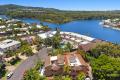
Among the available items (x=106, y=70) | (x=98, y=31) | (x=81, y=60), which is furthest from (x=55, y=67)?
(x=98, y=31)

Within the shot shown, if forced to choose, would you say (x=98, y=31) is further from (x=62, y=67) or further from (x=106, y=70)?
(x=106, y=70)

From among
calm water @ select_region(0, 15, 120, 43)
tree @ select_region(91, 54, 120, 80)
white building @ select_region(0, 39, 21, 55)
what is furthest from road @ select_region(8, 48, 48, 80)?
calm water @ select_region(0, 15, 120, 43)

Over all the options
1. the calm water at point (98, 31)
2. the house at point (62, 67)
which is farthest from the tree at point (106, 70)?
the calm water at point (98, 31)

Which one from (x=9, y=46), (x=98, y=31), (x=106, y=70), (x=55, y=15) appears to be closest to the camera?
(x=106, y=70)

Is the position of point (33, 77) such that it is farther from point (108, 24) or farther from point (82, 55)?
point (108, 24)

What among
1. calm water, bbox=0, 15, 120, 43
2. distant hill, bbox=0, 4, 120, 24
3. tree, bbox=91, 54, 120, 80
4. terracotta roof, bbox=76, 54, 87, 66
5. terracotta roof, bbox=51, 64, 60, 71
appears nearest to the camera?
tree, bbox=91, 54, 120, 80

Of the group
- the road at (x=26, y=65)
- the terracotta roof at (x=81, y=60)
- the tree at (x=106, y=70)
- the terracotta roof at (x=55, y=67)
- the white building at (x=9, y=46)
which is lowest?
the road at (x=26, y=65)

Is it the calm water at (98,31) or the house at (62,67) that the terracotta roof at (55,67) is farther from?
the calm water at (98,31)

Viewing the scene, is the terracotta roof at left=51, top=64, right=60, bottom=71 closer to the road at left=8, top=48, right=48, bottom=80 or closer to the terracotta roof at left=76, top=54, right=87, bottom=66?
the terracotta roof at left=76, top=54, right=87, bottom=66

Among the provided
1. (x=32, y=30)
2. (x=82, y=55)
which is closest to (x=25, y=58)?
(x=82, y=55)
